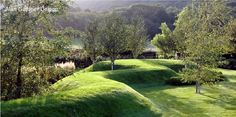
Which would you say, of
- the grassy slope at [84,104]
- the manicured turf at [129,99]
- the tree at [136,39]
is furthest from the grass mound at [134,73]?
the grassy slope at [84,104]

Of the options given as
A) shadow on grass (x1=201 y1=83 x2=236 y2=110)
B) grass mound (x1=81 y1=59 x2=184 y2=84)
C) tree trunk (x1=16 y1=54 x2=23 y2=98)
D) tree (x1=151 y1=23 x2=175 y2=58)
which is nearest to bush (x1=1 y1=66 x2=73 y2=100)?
tree trunk (x1=16 y1=54 x2=23 y2=98)

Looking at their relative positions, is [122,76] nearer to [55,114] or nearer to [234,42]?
[55,114]

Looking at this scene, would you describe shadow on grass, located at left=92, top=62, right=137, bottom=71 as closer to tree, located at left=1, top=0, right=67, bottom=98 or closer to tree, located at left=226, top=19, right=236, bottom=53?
tree, located at left=226, top=19, right=236, bottom=53

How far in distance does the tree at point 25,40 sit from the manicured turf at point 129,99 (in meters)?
2.11

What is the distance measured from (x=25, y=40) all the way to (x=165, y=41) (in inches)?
2188

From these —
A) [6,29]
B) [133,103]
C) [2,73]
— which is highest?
[6,29]

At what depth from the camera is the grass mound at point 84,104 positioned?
1920 cm

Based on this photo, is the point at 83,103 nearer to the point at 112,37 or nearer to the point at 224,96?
the point at 224,96

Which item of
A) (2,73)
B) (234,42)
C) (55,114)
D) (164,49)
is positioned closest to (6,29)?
(2,73)

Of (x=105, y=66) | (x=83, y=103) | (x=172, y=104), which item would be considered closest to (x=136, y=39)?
(x=105, y=66)

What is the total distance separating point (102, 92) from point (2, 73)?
6891mm

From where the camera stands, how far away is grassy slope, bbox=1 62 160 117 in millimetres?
19203

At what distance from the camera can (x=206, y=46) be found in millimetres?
38688

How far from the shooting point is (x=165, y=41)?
75.3 metres
